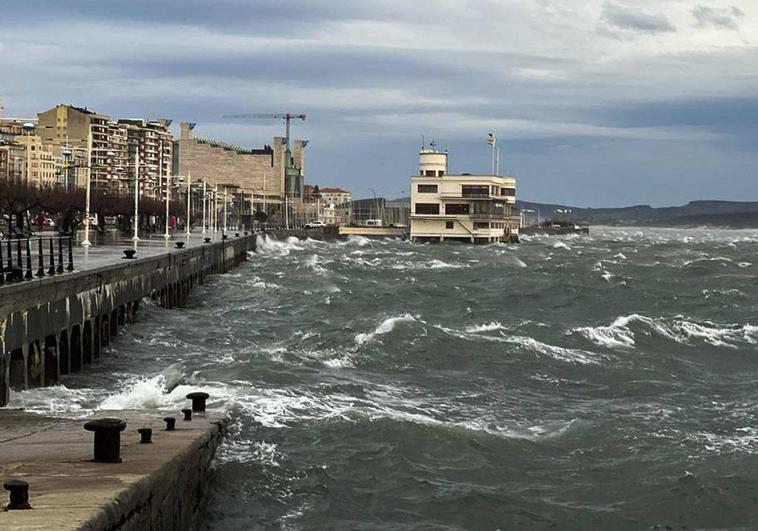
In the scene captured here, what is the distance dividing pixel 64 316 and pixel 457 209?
122743 mm

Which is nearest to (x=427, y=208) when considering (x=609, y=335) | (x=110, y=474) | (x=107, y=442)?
(x=609, y=335)

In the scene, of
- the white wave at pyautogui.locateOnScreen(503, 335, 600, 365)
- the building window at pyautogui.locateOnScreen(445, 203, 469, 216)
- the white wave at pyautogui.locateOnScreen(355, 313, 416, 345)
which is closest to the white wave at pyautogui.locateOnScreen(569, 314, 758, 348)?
the white wave at pyautogui.locateOnScreen(503, 335, 600, 365)

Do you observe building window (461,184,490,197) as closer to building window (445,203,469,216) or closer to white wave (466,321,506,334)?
building window (445,203,469,216)

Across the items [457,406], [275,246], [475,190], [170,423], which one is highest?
[475,190]

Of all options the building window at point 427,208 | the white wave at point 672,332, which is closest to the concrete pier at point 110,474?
the white wave at point 672,332

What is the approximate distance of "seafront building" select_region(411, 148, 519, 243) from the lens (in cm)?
14562

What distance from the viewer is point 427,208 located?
148 metres

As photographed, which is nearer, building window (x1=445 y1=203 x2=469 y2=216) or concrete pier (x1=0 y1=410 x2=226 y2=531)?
concrete pier (x1=0 y1=410 x2=226 y2=531)

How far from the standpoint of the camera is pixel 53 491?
1001 centimetres

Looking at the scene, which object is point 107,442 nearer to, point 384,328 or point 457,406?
point 457,406

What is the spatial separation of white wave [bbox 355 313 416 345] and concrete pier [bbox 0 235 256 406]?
7.31m

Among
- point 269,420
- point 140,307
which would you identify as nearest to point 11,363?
point 269,420

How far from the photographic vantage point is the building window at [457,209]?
147 m

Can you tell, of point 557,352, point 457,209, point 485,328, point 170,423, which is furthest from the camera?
point 457,209
